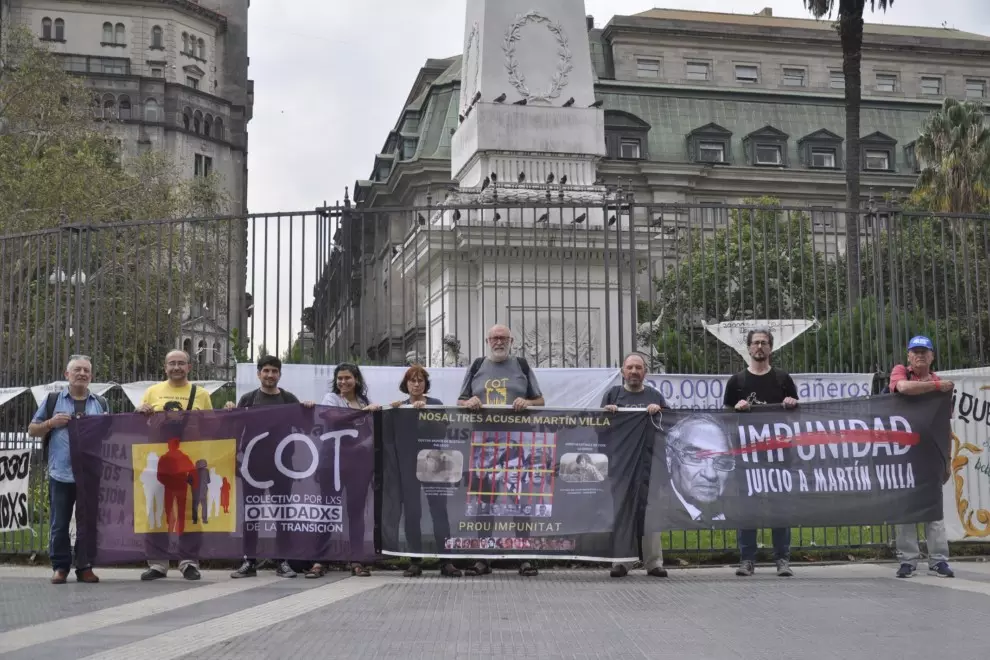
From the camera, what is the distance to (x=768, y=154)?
61.3 m

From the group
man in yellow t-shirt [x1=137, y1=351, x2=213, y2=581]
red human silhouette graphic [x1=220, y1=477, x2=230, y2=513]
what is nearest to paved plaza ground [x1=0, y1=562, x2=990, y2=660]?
man in yellow t-shirt [x1=137, y1=351, x2=213, y2=581]

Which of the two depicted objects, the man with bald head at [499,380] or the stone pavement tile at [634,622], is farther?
the man with bald head at [499,380]

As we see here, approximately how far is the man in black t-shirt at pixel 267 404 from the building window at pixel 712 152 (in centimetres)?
5122

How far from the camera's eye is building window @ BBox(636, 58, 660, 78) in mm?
73625

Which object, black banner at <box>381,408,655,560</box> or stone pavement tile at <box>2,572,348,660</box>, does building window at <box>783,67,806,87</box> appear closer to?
black banner at <box>381,408,655,560</box>

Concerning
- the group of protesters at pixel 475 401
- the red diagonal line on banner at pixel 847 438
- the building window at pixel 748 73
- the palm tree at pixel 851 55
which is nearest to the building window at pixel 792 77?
the building window at pixel 748 73

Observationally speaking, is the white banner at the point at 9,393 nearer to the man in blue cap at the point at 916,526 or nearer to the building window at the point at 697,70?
the man in blue cap at the point at 916,526

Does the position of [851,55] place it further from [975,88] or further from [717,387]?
[975,88]

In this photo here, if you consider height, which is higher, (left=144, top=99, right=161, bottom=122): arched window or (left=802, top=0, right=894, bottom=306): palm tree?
(left=144, top=99, right=161, bottom=122): arched window

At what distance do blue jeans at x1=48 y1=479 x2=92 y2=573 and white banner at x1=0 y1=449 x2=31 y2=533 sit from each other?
3.99 ft

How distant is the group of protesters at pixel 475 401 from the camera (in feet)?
33.3

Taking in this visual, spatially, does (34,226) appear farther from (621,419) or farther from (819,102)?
(819,102)

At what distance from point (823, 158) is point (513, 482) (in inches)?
2145

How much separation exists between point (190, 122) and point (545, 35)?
74405mm
